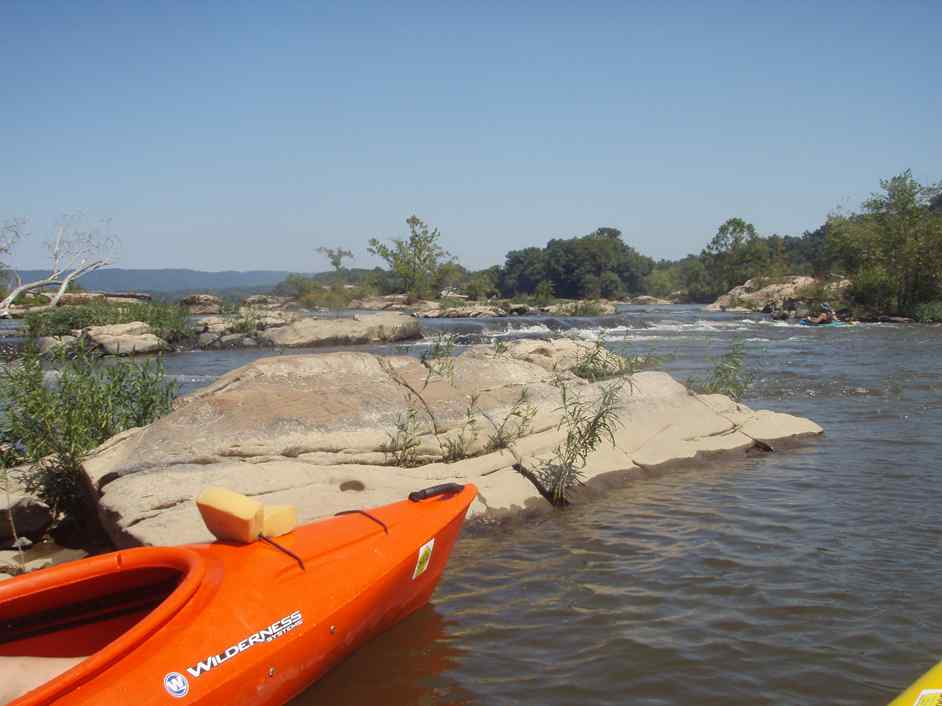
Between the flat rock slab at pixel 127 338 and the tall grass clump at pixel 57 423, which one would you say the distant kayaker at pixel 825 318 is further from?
the tall grass clump at pixel 57 423

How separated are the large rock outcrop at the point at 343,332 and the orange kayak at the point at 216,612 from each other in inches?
685

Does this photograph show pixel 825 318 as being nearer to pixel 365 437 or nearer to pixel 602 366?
pixel 602 366

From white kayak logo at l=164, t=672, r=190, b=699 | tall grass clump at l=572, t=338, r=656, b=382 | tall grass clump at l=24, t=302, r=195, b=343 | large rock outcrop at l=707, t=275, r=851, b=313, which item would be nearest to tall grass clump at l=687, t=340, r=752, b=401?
tall grass clump at l=572, t=338, r=656, b=382

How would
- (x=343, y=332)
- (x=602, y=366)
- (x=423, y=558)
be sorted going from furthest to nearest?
(x=343, y=332) < (x=602, y=366) < (x=423, y=558)

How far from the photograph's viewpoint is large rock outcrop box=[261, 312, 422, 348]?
2102cm

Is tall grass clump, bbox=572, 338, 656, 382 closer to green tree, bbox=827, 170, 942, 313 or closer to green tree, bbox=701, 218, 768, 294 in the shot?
green tree, bbox=827, 170, 942, 313

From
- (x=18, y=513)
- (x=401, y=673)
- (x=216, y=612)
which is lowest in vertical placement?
(x=401, y=673)

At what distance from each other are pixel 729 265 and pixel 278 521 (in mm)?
59058

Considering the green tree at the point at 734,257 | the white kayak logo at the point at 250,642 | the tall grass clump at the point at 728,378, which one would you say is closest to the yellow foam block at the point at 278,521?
the white kayak logo at the point at 250,642

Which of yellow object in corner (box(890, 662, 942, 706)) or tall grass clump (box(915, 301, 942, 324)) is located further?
tall grass clump (box(915, 301, 942, 324))

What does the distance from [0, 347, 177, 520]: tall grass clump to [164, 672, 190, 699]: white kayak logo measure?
3.30 meters

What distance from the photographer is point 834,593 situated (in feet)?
14.4

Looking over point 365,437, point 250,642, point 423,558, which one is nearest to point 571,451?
point 365,437

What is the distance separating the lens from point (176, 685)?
8.98 feet
